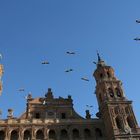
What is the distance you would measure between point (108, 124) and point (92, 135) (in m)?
3.34

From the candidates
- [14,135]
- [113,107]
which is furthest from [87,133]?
[14,135]

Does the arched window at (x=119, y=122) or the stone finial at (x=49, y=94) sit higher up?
the stone finial at (x=49, y=94)

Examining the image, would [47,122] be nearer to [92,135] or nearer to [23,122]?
[23,122]

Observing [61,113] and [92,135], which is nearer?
[92,135]

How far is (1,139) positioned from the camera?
148 feet

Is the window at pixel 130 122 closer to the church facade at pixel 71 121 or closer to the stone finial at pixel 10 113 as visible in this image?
the church facade at pixel 71 121

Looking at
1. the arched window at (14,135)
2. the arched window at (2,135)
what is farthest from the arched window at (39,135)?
the arched window at (2,135)

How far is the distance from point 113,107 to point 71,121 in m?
7.92

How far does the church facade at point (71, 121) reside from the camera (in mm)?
46062

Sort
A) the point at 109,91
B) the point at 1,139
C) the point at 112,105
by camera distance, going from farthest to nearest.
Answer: the point at 109,91 → the point at 112,105 → the point at 1,139

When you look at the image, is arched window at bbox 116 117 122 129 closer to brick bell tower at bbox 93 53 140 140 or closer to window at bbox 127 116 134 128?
brick bell tower at bbox 93 53 140 140

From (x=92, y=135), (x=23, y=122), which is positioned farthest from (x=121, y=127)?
(x=23, y=122)

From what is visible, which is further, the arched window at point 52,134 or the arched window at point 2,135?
the arched window at point 52,134

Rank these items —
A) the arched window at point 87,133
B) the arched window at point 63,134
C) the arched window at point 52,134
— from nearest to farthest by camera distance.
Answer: the arched window at point 52,134, the arched window at point 63,134, the arched window at point 87,133
